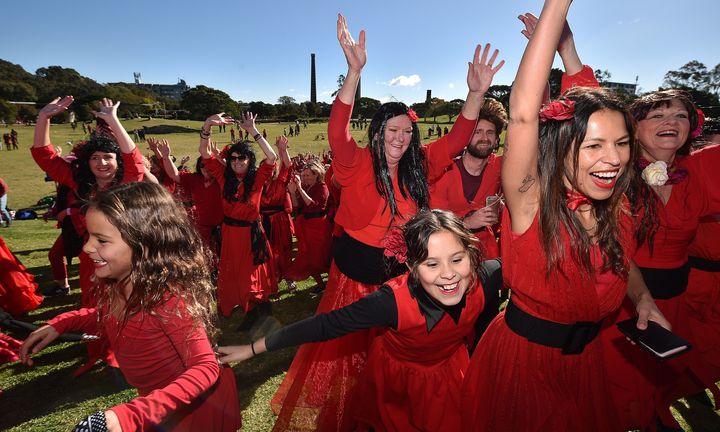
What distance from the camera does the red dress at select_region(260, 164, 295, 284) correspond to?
17.9 ft

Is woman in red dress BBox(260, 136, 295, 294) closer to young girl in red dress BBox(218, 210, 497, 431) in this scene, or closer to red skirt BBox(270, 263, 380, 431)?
red skirt BBox(270, 263, 380, 431)

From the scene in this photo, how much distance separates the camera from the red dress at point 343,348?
267 centimetres

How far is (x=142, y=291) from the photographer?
179 cm

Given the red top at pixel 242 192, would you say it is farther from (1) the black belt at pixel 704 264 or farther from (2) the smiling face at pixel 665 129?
(1) the black belt at pixel 704 264

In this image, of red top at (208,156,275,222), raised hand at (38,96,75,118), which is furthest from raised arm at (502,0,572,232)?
raised hand at (38,96,75,118)

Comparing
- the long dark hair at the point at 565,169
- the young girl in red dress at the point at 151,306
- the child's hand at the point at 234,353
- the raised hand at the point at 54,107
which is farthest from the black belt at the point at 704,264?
the raised hand at the point at 54,107

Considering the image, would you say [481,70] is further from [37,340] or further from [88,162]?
[88,162]

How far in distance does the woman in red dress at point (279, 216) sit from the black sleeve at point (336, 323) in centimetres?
338

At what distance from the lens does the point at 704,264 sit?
2.87 meters

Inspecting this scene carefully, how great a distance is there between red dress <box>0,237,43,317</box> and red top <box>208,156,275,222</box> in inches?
115

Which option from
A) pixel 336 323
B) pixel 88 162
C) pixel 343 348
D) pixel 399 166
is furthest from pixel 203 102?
pixel 336 323

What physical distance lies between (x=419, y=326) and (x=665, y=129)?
212cm

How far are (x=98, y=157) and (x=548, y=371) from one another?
3.82 m

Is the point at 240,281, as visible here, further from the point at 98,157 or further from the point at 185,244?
the point at 185,244
